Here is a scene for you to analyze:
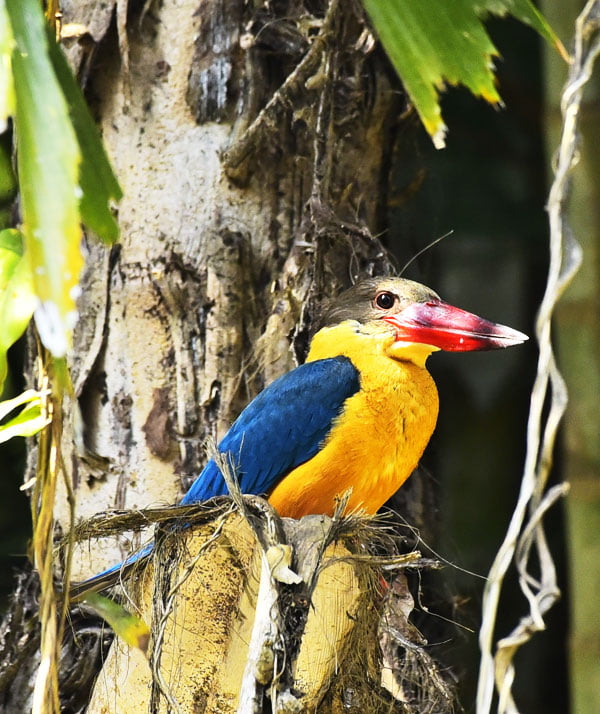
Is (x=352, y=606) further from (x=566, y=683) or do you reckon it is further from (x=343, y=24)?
(x=566, y=683)

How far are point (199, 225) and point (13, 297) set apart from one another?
1077 millimetres

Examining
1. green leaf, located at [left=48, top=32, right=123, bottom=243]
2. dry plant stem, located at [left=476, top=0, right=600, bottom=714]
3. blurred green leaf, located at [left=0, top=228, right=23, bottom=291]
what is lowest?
dry plant stem, located at [left=476, top=0, right=600, bottom=714]

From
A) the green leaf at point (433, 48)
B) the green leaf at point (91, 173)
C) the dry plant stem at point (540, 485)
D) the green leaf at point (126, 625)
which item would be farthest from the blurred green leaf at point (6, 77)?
the green leaf at point (126, 625)

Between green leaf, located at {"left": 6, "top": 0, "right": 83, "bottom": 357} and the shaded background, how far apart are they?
314 cm

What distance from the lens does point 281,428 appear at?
264cm

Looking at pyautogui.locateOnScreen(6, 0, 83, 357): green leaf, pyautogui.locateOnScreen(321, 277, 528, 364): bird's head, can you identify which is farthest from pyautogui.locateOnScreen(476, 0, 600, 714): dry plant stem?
pyautogui.locateOnScreen(321, 277, 528, 364): bird's head

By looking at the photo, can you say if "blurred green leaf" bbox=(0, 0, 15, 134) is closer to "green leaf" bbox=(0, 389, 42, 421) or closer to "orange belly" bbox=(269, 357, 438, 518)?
"green leaf" bbox=(0, 389, 42, 421)

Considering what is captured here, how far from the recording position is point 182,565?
2094 mm

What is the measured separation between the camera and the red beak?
2632mm

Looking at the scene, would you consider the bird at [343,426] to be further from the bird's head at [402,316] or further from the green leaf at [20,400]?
the green leaf at [20,400]

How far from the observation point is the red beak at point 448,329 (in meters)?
2.63

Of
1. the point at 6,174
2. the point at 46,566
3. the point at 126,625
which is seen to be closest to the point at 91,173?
the point at 46,566

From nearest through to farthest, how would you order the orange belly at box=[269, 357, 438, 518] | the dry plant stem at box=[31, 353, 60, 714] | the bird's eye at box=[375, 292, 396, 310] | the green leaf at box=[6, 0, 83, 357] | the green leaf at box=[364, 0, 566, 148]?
1. the green leaf at box=[6, 0, 83, 357]
2. the green leaf at box=[364, 0, 566, 148]
3. the dry plant stem at box=[31, 353, 60, 714]
4. the orange belly at box=[269, 357, 438, 518]
5. the bird's eye at box=[375, 292, 396, 310]

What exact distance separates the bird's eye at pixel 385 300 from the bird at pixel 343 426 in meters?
0.10
